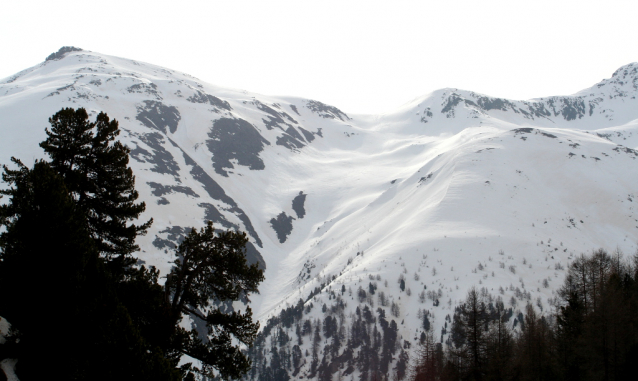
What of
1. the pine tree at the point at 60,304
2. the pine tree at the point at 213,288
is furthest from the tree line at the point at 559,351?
the pine tree at the point at 60,304

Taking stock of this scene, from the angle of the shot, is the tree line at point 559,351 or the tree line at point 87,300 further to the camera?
the tree line at point 559,351

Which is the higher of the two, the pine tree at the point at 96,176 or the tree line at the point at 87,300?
the pine tree at the point at 96,176

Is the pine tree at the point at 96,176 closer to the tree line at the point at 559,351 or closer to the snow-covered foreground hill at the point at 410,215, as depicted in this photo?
the tree line at the point at 559,351

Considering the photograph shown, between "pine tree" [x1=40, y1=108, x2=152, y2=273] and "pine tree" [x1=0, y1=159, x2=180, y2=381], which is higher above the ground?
"pine tree" [x1=40, y1=108, x2=152, y2=273]

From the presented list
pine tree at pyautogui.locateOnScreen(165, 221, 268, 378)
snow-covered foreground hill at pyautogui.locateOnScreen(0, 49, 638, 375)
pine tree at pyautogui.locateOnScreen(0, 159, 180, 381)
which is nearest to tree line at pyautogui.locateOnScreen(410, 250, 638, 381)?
pine tree at pyautogui.locateOnScreen(165, 221, 268, 378)

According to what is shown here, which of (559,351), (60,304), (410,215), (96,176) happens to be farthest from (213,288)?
(410,215)

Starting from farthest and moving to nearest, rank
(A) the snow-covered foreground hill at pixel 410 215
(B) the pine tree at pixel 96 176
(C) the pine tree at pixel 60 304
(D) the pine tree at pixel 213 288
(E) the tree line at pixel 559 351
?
1. (A) the snow-covered foreground hill at pixel 410 215
2. (E) the tree line at pixel 559 351
3. (B) the pine tree at pixel 96 176
4. (D) the pine tree at pixel 213 288
5. (C) the pine tree at pixel 60 304

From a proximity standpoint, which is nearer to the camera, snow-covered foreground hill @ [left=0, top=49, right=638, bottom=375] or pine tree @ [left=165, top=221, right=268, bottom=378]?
pine tree @ [left=165, top=221, right=268, bottom=378]

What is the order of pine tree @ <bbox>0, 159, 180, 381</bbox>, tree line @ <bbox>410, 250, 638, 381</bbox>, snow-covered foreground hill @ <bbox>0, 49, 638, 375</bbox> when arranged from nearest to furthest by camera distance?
pine tree @ <bbox>0, 159, 180, 381</bbox> → tree line @ <bbox>410, 250, 638, 381</bbox> → snow-covered foreground hill @ <bbox>0, 49, 638, 375</bbox>

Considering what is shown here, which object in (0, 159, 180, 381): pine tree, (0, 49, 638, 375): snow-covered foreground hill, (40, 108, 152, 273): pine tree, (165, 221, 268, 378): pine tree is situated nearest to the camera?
(0, 159, 180, 381): pine tree

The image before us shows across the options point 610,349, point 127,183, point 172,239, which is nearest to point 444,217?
point 172,239

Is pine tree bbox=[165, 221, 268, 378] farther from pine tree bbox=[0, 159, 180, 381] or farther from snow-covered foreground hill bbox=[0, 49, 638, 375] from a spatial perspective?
snow-covered foreground hill bbox=[0, 49, 638, 375]

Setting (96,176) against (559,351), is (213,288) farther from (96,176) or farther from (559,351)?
(559,351)

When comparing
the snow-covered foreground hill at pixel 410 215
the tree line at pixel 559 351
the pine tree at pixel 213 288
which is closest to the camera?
the pine tree at pixel 213 288
